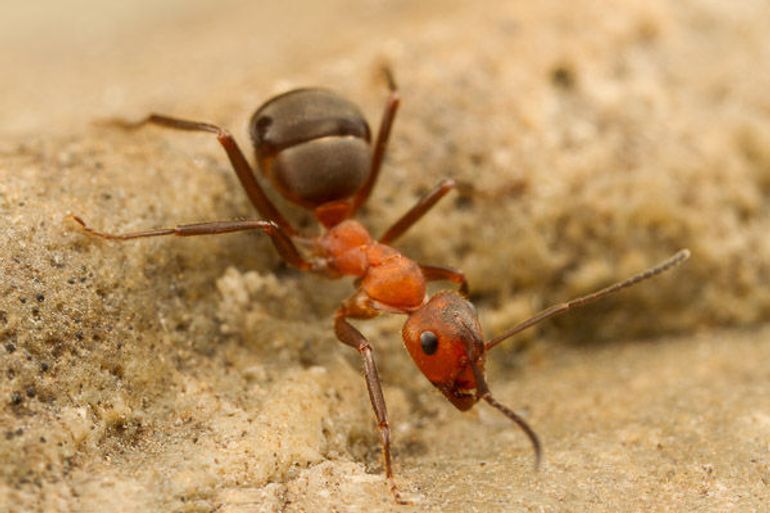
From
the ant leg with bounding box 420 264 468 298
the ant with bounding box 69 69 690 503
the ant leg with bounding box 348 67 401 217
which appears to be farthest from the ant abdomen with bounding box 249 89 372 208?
the ant leg with bounding box 420 264 468 298

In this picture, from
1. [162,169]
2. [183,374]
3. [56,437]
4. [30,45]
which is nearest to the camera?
[56,437]

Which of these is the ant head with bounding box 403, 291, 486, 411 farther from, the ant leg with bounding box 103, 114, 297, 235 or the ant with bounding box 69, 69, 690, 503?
the ant leg with bounding box 103, 114, 297, 235

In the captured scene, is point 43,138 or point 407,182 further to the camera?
point 407,182

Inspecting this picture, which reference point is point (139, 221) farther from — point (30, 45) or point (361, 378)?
point (30, 45)

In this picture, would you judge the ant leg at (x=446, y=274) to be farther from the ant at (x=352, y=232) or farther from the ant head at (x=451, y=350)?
the ant head at (x=451, y=350)

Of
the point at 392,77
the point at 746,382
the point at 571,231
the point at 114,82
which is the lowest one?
the point at 746,382

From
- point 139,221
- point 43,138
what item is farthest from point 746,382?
point 43,138

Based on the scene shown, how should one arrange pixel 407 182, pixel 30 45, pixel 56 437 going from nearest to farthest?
pixel 56 437, pixel 407 182, pixel 30 45
